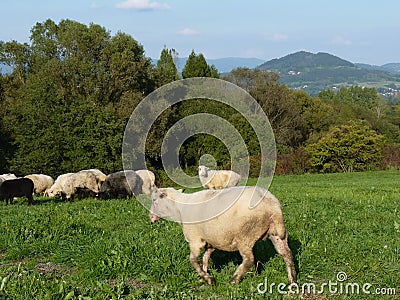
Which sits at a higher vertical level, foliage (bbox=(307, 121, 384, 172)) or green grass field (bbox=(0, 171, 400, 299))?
green grass field (bbox=(0, 171, 400, 299))

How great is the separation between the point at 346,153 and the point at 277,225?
55535 millimetres

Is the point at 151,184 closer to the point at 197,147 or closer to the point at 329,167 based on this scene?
the point at 197,147

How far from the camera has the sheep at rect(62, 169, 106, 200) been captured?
2286 cm

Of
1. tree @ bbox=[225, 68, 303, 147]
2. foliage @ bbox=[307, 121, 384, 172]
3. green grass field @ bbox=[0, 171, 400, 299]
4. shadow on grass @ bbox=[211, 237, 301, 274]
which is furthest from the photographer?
tree @ bbox=[225, 68, 303, 147]

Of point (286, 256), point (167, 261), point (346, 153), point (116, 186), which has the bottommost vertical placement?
point (346, 153)

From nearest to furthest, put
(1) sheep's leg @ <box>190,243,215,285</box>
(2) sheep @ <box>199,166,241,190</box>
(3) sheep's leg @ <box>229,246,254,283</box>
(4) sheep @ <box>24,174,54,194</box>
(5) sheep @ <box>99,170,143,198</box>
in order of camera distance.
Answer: (3) sheep's leg @ <box>229,246,254,283</box>, (1) sheep's leg @ <box>190,243,215,285</box>, (5) sheep @ <box>99,170,143,198</box>, (2) sheep @ <box>199,166,241,190</box>, (4) sheep @ <box>24,174,54,194</box>

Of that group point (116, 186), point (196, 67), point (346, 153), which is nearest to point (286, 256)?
point (116, 186)

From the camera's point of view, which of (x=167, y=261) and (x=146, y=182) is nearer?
(x=167, y=261)

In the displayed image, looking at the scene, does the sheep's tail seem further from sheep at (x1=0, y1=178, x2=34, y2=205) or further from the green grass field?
sheep at (x1=0, y1=178, x2=34, y2=205)

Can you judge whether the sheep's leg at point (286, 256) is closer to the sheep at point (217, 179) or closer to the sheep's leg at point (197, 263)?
the sheep's leg at point (197, 263)

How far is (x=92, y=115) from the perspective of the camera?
47156 mm

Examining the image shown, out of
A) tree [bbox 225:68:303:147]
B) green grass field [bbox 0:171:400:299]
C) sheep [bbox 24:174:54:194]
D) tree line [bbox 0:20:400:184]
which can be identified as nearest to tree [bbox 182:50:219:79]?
tree [bbox 225:68:303:147]

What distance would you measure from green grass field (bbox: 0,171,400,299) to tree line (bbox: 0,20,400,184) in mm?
35093

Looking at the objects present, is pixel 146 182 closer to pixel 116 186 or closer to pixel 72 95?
pixel 116 186
